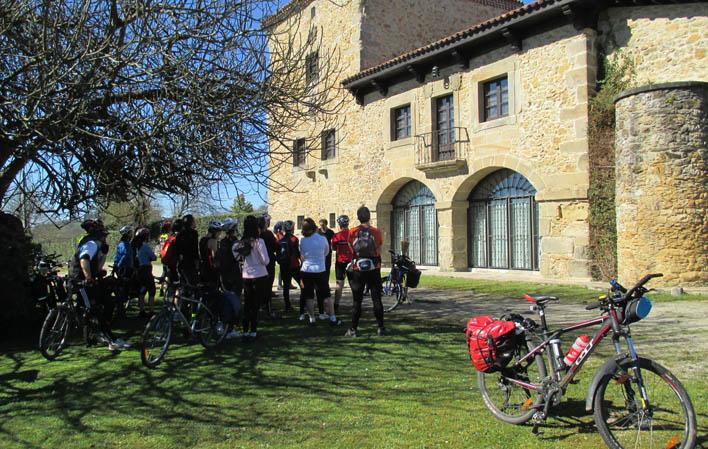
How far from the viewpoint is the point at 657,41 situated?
41.8 feet

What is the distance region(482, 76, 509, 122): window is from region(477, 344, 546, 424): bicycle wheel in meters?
12.1

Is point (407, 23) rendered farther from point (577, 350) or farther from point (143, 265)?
point (577, 350)

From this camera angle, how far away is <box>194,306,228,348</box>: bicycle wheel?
6.57m

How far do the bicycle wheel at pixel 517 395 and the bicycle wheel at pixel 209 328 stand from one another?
3.52m

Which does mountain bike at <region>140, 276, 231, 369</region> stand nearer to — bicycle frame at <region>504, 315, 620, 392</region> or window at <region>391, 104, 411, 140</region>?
bicycle frame at <region>504, 315, 620, 392</region>

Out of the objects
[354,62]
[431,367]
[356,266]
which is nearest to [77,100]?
A: [356,266]

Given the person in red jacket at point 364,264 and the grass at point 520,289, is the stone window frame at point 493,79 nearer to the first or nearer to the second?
the grass at point 520,289

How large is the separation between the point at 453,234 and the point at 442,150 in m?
2.58

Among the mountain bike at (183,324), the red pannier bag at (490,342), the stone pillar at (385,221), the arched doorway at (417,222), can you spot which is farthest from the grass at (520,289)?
the red pannier bag at (490,342)

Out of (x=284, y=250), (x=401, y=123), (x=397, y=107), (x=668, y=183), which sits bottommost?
(x=284, y=250)

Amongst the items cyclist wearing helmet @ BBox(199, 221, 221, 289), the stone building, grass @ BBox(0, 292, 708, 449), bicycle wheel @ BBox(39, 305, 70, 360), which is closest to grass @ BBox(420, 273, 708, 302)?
the stone building

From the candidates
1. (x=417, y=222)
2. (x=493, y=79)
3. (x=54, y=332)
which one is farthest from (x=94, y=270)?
(x=417, y=222)

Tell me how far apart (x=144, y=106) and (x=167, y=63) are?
3.43 feet

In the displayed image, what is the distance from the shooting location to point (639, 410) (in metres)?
3.40
